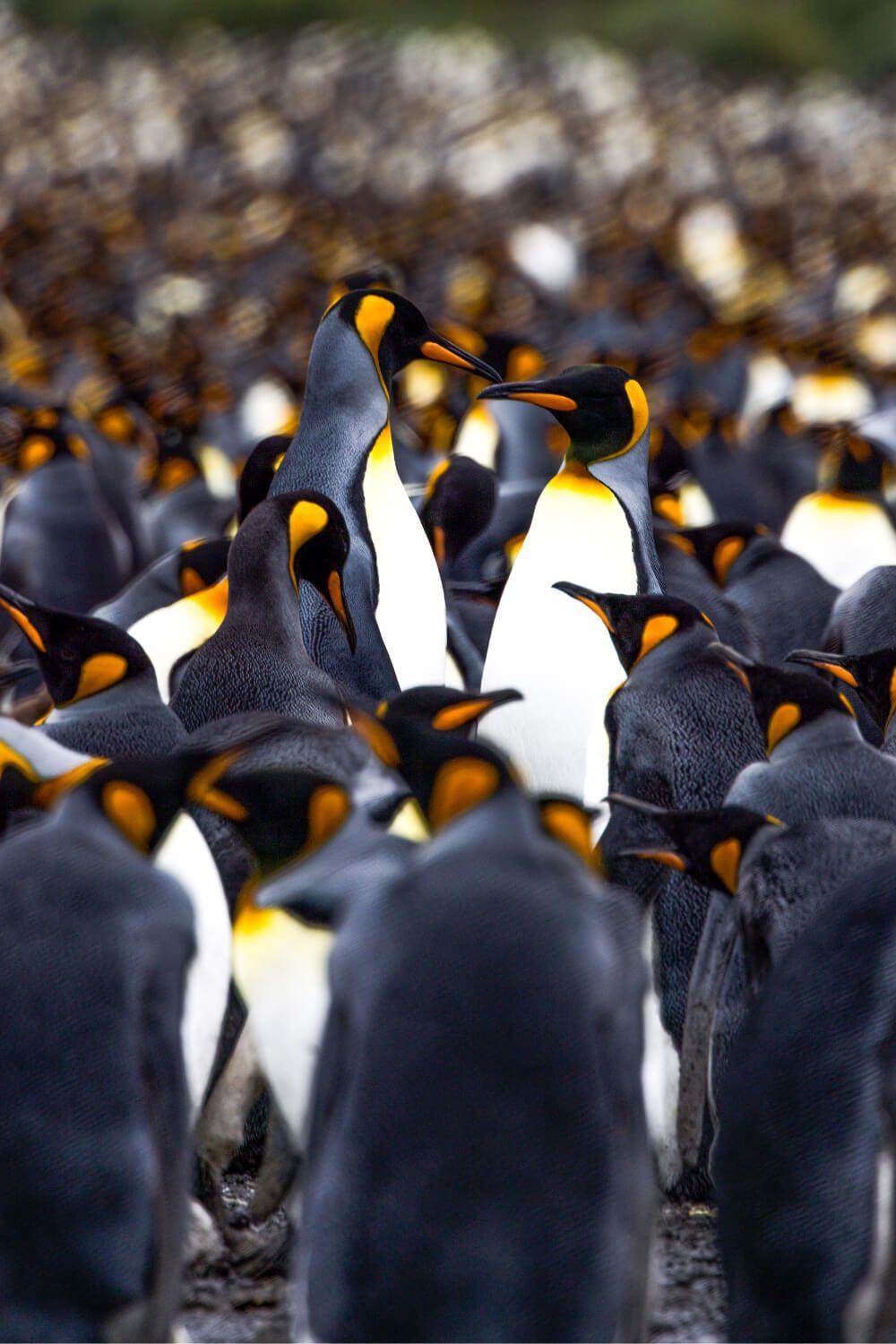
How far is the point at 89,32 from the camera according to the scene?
26.5 meters

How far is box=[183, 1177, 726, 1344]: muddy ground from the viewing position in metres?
2.47

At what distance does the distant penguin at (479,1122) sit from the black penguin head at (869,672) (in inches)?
61.5

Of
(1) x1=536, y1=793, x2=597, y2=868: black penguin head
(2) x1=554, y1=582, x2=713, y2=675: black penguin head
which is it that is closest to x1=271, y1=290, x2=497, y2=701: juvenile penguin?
(2) x1=554, y1=582, x2=713, y2=675: black penguin head

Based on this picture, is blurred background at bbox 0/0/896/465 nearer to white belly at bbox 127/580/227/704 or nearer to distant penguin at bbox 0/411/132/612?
distant penguin at bbox 0/411/132/612

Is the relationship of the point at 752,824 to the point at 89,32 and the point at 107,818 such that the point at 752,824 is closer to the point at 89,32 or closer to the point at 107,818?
the point at 107,818

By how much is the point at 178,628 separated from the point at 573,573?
772mm

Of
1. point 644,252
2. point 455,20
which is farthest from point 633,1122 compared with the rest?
point 455,20

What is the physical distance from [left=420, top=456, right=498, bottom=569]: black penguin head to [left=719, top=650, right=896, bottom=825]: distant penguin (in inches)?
77.1

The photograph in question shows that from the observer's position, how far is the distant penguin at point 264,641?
3248 millimetres

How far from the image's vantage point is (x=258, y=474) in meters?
4.43

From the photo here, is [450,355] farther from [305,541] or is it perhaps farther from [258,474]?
[305,541]

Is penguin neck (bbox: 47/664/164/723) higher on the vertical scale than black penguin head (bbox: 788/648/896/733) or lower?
higher

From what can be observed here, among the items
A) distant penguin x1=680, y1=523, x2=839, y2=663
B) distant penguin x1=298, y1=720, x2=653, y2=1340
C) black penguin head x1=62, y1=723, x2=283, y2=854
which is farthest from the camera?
distant penguin x1=680, y1=523, x2=839, y2=663

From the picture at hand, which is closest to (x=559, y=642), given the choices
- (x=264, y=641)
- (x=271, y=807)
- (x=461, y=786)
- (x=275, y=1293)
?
(x=264, y=641)
